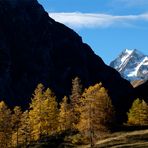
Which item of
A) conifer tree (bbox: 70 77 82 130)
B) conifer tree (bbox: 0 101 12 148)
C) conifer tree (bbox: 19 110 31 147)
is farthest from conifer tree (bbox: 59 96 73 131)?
conifer tree (bbox: 0 101 12 148)

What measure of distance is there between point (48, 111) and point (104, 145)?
30195mm

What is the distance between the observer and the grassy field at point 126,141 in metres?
100

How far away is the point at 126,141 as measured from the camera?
107375 millimetres

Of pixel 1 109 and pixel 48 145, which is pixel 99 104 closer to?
pixel 48 145

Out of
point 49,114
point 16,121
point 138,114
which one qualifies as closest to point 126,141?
point 49,114

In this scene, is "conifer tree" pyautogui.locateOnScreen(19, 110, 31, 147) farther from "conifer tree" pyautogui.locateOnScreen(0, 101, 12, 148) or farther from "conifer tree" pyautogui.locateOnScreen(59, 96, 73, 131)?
"conifer tree" pyautogui.locateOnScreen(59, 96, 73, 131)

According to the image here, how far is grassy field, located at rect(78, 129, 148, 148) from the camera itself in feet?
330

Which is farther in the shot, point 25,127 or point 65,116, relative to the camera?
point 65,116

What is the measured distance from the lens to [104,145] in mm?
105812

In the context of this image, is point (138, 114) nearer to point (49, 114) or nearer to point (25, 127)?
point (49, 114)

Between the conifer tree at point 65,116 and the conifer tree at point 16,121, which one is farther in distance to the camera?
the conifer tree at point 65,116

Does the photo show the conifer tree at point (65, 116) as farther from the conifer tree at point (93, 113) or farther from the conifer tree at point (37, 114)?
the conifer tree at point (93, 113)

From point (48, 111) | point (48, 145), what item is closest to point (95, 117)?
point (48, 145)

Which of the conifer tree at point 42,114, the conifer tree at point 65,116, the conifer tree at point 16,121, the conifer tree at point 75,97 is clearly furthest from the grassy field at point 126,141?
the conifer tree at point 16,121
